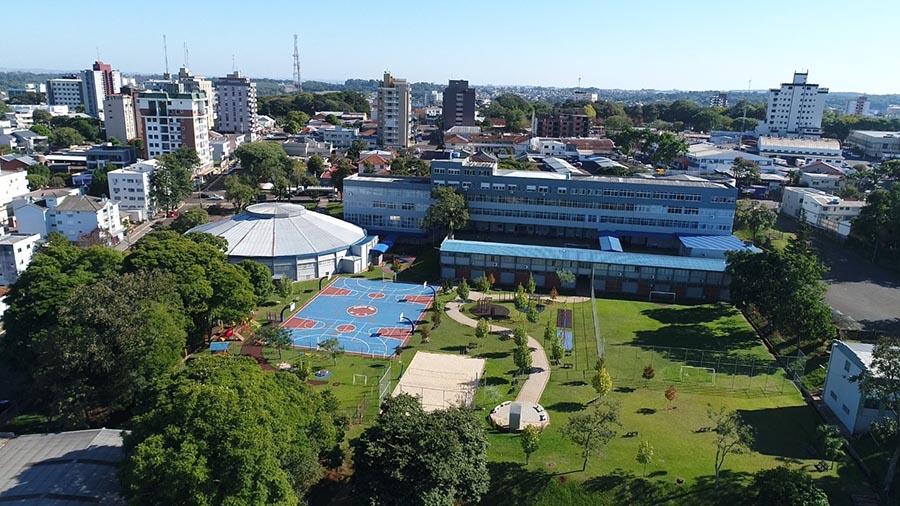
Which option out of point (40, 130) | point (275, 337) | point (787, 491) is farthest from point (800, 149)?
point (40, 130)

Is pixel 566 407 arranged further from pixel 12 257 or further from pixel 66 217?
pixel 66 217

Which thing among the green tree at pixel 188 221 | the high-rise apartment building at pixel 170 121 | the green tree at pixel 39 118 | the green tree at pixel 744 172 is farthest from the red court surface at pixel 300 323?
the green tree at pixel 39 118

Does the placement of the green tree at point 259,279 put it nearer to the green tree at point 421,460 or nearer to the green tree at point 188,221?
the green tree at point 188,221

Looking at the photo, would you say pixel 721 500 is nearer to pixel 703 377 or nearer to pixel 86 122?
pixel 703 377

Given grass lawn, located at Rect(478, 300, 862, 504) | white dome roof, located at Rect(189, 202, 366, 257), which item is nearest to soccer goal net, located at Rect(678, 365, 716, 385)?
→ grass lawn, located at Rect(478, 300, 862, 504)

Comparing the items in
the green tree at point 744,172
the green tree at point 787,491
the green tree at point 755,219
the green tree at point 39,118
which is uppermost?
the green tree at point 39,118

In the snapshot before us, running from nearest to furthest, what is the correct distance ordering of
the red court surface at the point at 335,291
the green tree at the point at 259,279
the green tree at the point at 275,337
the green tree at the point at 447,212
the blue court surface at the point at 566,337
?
the green tree at the point at 275,337
the blue court surface at the point at 566,337
the green tree at the point at 259,279
the red court surface at the point at 335,291
the green tree at the point at 447,212

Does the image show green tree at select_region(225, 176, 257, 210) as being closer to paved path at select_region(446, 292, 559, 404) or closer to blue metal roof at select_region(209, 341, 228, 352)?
paved path at select_region(446, 292, 559, 404)
